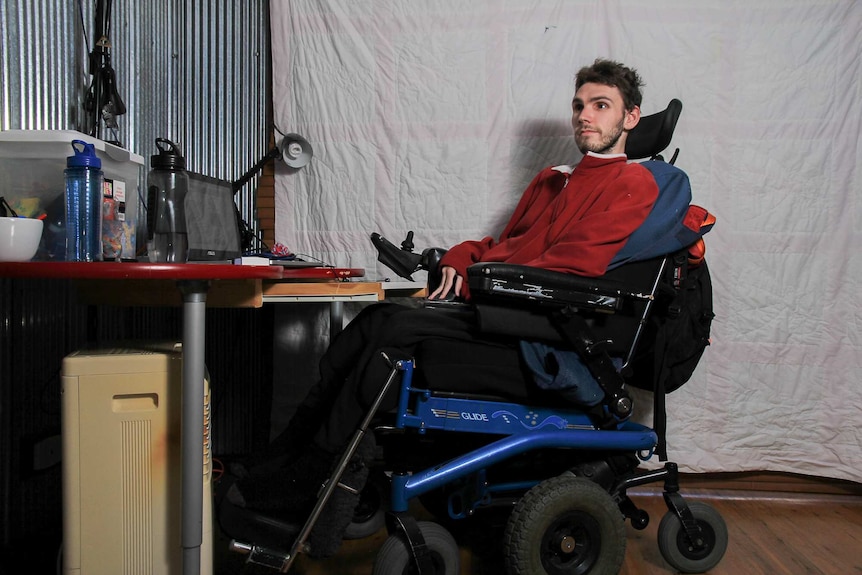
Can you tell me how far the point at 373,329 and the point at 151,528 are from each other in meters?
0.61

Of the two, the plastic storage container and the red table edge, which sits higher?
the plastic storage container

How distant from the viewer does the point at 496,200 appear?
2.28m

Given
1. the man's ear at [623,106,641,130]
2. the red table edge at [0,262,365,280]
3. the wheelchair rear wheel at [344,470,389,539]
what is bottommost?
the wheelchair rear wheel at [344,470,389,539]

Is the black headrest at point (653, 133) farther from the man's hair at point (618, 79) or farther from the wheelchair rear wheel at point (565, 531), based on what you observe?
the wheelchair rear wheel at point (565, 531)

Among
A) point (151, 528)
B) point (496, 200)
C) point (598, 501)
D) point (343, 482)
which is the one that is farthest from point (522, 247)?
point (151, 528)

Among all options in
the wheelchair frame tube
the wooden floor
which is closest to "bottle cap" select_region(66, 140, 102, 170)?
the wheelchair frame tube

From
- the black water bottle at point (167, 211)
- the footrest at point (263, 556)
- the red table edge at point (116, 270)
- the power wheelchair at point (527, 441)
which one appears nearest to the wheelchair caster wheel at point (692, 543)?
the power wheelchair at point (527, 441)

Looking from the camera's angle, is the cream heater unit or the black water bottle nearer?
the cream heater unit

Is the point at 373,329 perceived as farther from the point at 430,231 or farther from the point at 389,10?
the point at 389,10

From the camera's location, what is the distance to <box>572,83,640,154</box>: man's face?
5.99 feet

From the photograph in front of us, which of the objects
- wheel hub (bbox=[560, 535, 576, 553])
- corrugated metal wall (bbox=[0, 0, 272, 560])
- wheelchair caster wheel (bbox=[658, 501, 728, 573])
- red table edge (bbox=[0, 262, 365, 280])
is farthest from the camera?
wheelchair caster wheel (bbox=[658, 501, 728, 573])

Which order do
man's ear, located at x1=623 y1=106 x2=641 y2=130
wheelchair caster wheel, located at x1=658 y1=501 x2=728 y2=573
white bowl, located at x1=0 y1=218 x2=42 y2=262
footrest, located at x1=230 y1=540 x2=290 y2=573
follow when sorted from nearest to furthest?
1. white bowl, located at x1=0 y1=218 x2=42 y2=262
2. footrest, located at x1=230 y1=540 x2=290 y2=573
3. wheelchair caster wheel, located at x1=658 y1=501 x2=728 y2=573
4. man's ear, located at x1=623 y1=106 x2=641 y2=130

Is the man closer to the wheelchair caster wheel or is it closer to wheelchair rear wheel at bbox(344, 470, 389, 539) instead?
wheelchair rear wheel at bbox(344, 470, 389, 539)

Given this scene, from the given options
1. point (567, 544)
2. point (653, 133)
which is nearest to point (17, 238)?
point (567, 544)
